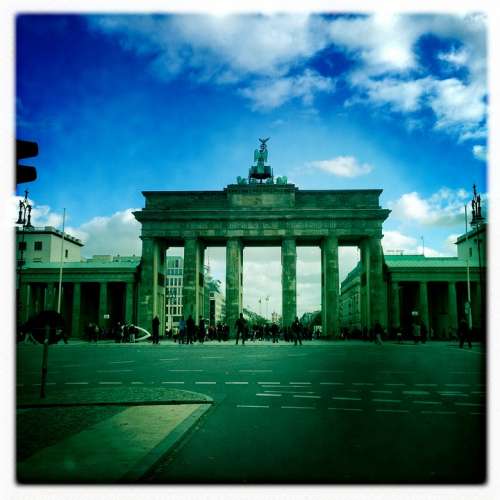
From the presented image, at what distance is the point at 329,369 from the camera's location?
18281mm

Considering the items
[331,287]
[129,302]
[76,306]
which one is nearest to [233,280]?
[331,287]

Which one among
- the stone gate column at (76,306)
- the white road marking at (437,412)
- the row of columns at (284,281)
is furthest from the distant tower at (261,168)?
the white road marking at (437,412)

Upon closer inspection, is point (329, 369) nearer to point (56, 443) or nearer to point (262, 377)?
point (262, 377)

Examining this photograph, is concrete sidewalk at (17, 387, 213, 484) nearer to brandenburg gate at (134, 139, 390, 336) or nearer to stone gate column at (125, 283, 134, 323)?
brandenburg gate at (134, 139, 390, 336)

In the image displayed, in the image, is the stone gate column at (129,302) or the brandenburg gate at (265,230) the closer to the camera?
the brandenburg gate at (265,230)

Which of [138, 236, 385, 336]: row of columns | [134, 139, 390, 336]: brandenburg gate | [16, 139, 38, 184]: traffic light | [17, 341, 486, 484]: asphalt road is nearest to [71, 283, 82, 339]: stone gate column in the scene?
[134, 139, 390, 336]: brandenburg gate

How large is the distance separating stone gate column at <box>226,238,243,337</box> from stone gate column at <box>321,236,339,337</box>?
9677 mm

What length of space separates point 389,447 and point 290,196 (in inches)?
2352

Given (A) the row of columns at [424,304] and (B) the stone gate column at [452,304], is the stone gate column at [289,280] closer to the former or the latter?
(A) the row of columns at [424,304]

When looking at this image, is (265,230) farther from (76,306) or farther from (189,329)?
(76,306)

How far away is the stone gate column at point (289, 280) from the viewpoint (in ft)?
211

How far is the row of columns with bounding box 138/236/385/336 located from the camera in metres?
64.3

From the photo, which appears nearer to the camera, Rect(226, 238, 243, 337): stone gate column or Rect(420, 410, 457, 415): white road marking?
Rect(420, 410, 457, 415): white road marking

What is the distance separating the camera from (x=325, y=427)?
27.3ft
